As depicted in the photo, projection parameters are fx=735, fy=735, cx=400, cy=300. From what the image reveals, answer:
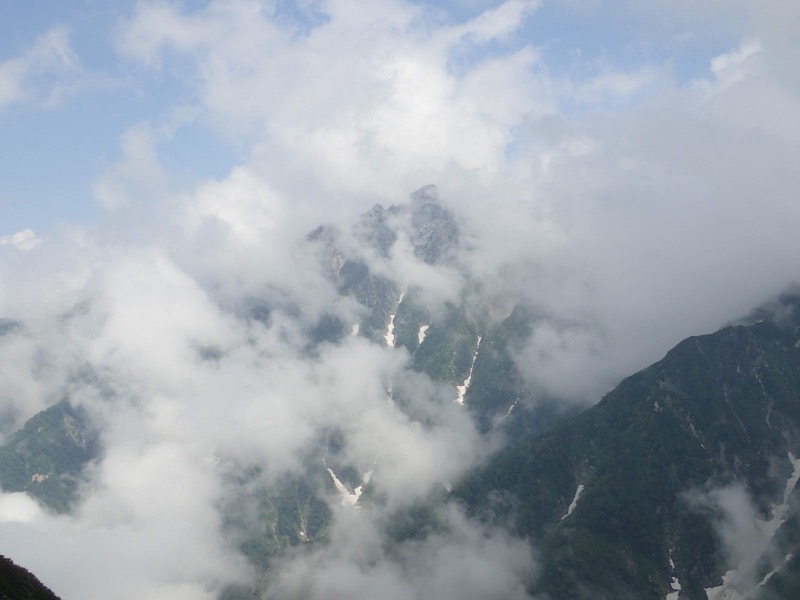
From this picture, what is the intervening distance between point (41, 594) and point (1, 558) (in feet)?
72.7

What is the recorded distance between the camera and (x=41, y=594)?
148 meters

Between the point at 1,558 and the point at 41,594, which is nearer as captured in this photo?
the point at 41,594

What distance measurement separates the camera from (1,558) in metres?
163
